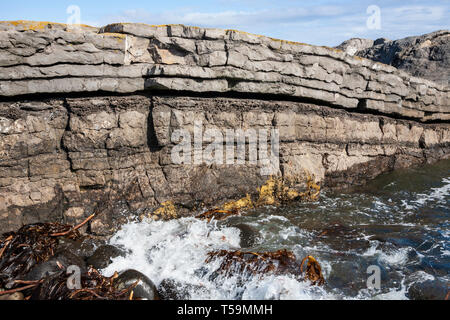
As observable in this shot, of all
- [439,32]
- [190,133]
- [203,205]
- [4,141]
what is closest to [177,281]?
[203,205]

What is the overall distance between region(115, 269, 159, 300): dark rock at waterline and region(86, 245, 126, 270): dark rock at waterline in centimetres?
57

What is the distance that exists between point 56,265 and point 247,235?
2300mm

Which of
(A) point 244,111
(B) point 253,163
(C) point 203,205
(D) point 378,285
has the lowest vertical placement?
(D) point 378,285

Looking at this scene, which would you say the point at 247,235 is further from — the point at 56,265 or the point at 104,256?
the point at 56,265

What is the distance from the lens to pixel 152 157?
215 inches

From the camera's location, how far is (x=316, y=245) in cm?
481

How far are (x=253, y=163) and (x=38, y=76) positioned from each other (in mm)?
3325

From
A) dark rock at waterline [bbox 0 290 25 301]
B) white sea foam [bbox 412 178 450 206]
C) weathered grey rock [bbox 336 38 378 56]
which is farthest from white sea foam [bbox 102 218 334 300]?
weathered grey rock [bbox 336 38 378 56]

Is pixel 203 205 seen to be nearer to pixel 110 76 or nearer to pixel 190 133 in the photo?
pixel 190 133

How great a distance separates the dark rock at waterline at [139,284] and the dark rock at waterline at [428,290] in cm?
260

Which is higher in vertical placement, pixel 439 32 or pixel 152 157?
pixel 439 32

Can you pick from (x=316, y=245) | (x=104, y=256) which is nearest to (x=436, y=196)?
(x=316, y=245)
